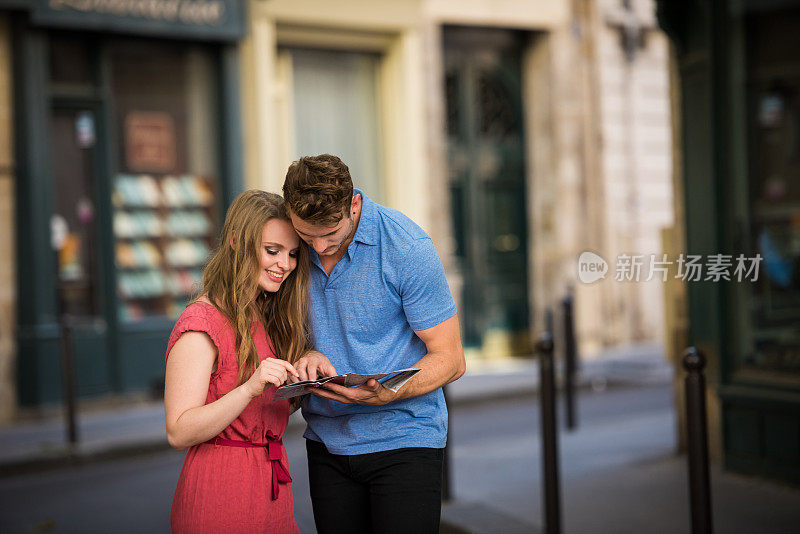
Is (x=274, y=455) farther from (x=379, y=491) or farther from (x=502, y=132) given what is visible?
(x=502, y=132)

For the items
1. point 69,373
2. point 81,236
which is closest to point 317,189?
point 69,373

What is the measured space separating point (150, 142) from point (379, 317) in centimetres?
851

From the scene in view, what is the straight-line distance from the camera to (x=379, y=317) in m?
2.59

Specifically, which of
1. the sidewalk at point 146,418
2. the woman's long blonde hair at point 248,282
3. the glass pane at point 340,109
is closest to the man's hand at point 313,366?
the woman's long blonde hair at point 248,282

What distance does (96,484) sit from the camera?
6758mm

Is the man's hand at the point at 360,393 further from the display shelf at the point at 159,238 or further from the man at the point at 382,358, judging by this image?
the display shelf at the point at 159,238

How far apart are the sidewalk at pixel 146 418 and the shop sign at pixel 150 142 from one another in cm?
275

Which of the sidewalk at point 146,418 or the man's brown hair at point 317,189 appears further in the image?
the sidewalk at point 146,418

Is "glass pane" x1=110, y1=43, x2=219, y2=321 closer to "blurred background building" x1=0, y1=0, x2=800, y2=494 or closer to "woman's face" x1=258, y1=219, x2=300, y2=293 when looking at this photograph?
"blurred background building" x1=0, y1=0, x2=800, y2=494

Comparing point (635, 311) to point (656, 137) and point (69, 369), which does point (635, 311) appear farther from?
point (69, 369)

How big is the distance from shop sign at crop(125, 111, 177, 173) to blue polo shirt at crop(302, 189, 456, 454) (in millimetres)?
8265

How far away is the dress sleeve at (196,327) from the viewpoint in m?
2.39

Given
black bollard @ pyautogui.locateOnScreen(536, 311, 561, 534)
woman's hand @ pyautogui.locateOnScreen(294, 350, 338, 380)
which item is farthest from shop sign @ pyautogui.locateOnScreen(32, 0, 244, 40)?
woman's hand @ pyautogui.locateOnScreen(294, 350, 338, 380)

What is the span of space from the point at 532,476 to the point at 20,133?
21.5 ft
